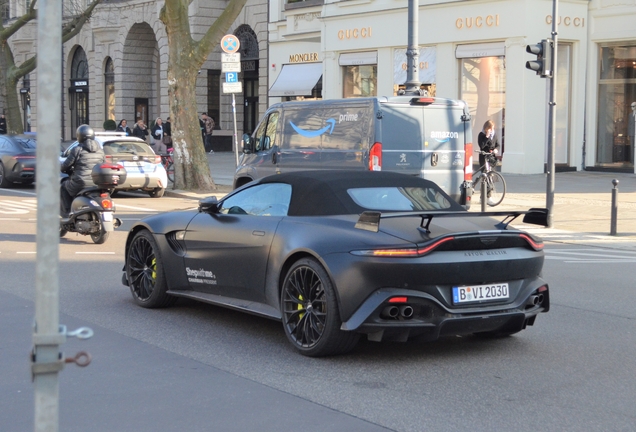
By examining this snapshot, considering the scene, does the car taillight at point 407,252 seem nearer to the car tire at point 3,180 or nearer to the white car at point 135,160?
the white car at point 135,160

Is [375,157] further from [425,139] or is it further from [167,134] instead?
[167,134]

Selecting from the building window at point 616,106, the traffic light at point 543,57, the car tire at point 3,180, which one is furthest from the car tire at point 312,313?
the building window at point 616,106

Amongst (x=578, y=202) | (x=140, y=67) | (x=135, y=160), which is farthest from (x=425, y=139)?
(x=140, y=67)

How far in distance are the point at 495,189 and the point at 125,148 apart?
8.16 m

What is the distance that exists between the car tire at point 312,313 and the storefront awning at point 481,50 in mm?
21413

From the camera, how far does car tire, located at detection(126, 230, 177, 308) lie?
839 centimetres

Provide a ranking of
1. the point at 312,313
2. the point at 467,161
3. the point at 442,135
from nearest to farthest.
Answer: the point at 312,313 → the point at 442,135 → the point at 467,161

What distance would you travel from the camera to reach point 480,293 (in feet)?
21.6

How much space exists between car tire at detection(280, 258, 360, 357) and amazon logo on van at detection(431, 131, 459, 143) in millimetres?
9213

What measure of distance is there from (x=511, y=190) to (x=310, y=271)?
54.1 ft

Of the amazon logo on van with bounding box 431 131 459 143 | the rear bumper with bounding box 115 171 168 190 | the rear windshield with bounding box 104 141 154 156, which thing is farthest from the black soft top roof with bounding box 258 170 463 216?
the rear windshield with bounding box 104 141 154 156

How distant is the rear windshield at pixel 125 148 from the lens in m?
20.9

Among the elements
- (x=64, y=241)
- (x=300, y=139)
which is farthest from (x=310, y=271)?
(x=300, y=139)

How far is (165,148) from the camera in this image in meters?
29.9
